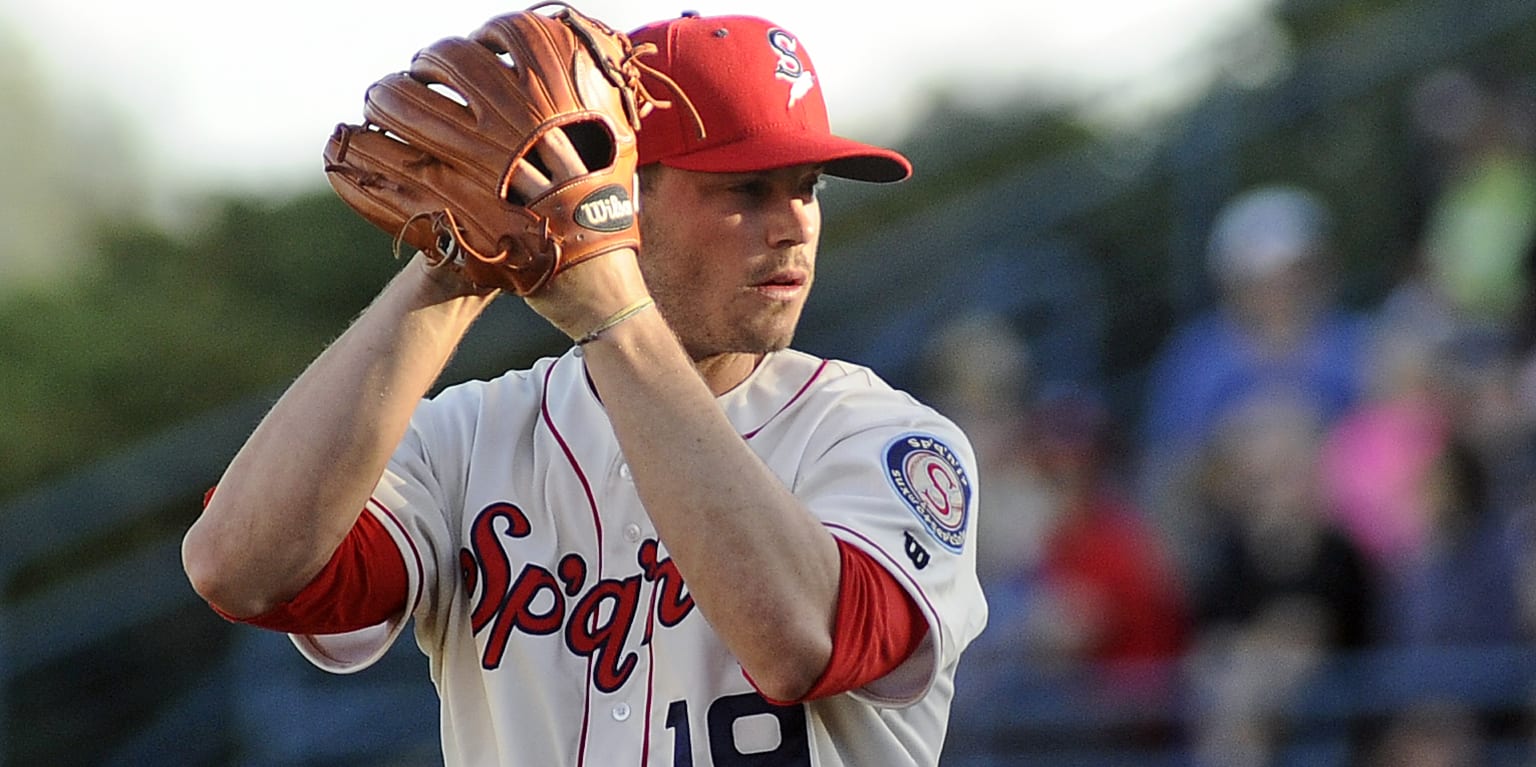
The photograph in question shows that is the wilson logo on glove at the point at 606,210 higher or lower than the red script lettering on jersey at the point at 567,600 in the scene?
higher

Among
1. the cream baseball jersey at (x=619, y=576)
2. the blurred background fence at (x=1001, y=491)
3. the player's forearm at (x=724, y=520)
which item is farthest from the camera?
the blurred background fence at (x=1001, y=491)

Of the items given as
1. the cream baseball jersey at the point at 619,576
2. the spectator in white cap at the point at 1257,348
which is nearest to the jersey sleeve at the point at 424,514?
the cream baseball jersey at the point at 619,576

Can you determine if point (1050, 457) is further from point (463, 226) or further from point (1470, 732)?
point (463, 226)

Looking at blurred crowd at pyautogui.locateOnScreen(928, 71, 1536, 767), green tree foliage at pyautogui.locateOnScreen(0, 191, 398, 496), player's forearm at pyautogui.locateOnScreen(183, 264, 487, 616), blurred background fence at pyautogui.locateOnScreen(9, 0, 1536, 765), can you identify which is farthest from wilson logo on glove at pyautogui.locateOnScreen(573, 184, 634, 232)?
green tree foliage at pyautogui.locateOnScreen(0, 191, 398, 496)

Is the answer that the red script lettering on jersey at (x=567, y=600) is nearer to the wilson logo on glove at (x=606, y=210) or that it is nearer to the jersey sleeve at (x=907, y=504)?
the jersey sleeve at (x=907, y=504)

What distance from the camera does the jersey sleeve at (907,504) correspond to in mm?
2104

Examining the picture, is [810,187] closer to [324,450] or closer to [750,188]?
[750,188]

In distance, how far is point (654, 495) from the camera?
193 cm

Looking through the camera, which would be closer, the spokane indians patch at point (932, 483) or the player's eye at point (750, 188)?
the spokane indians patch at point (932, 483)

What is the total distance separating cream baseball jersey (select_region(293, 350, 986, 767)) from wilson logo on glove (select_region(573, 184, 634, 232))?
0.40m

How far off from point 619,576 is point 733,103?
0.62 meters

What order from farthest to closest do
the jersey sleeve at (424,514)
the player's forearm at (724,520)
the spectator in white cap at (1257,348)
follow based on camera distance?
the spectator in white cap at (1257,348), the jersey sleeve at (424,514), the player's forearm at (724,520)

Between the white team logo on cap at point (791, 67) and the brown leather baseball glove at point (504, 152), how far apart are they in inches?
17.2

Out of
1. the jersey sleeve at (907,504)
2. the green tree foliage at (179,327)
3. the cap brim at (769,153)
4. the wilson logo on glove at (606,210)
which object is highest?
the green tree foliage at (179,327)
